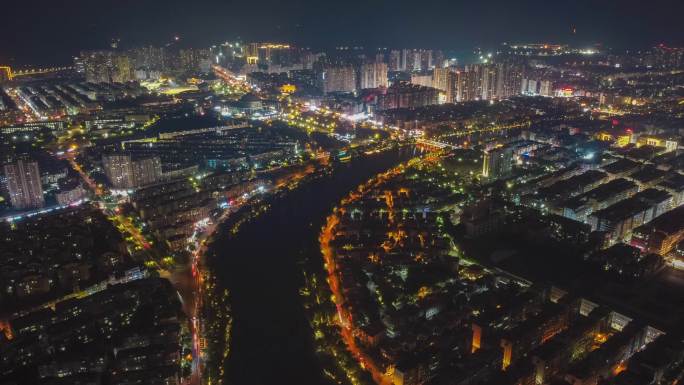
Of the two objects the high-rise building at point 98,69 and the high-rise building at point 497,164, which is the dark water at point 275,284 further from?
the high-rise building at point 98,69

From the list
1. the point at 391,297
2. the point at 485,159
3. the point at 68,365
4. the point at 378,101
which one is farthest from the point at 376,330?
the point at 378,101

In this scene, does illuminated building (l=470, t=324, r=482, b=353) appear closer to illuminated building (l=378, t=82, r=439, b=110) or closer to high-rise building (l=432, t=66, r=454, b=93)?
illuminated building (l=378, t=82, r=439, b=110)

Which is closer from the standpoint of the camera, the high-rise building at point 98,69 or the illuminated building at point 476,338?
the illuminated building at point 476,338

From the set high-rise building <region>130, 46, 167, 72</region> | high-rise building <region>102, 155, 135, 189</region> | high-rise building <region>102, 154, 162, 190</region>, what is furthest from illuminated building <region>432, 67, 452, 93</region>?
high-rise building <region>130, 46, 167, 72</region>

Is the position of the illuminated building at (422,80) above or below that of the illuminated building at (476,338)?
above

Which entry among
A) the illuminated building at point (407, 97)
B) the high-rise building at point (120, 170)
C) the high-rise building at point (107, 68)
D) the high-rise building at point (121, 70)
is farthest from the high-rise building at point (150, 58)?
the high-rise building at point (120, 170)

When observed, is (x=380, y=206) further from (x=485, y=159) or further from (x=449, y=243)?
(x=485, y=159)

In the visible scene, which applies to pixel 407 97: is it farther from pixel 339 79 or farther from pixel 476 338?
pixel 476 338
